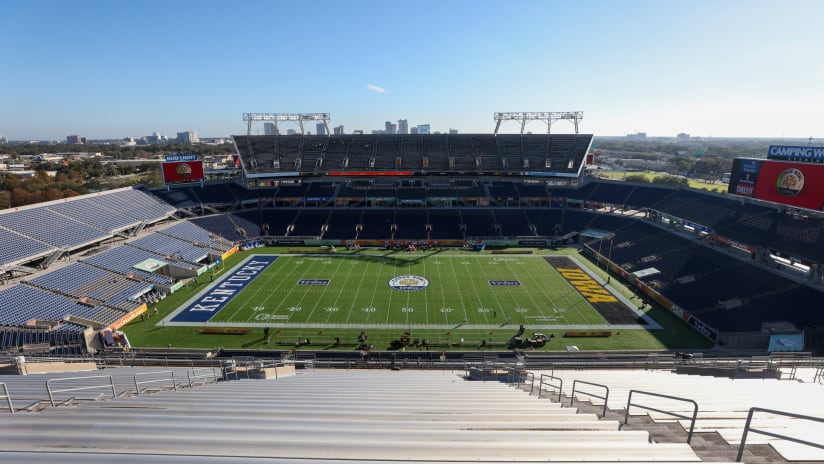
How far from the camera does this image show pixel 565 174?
197ft

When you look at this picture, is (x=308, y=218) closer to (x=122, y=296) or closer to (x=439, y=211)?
(x=439, y=211)

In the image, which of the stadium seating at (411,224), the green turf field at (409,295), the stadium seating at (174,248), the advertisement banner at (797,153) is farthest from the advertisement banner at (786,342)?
the stadium seating at (174,248)

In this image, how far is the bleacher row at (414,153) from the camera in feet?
206

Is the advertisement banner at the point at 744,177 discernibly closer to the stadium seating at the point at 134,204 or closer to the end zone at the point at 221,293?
the end zone at the point at 221,293

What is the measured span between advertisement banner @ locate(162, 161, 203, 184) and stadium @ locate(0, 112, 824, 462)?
30cm

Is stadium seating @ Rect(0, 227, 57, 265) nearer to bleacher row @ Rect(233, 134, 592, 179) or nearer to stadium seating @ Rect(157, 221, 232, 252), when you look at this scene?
stadium seating @ Rect(157, 221, 232, 252)

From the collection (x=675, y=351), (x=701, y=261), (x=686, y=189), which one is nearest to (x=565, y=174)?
(x=686, y=189)

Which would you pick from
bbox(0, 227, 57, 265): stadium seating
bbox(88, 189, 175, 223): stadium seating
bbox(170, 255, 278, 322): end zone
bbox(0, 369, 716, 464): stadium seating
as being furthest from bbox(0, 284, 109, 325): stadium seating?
bbox(0, 369, 716, 464): stadium seating

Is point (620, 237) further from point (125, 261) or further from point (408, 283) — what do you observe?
point (125, 261)

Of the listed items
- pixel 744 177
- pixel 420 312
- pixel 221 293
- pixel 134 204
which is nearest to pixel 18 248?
pixel 134 204

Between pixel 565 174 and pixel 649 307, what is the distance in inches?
1222

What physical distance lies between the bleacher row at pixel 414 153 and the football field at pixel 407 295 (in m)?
21.6

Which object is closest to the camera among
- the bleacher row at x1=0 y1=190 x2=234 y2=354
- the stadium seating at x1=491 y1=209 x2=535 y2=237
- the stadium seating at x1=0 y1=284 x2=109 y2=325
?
the bleacher row at x1=0 y1=190 x2=234 y2=354

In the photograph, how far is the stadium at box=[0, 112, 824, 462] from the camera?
4.33 meters
